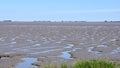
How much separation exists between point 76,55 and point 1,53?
4.74 meters

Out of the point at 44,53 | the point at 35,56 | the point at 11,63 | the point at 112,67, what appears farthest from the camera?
the point at 44,53

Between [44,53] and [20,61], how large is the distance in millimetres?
3900

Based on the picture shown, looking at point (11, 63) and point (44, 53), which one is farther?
point (44, 53)

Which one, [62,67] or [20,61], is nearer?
[62,67]

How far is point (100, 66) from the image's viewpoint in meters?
9.82

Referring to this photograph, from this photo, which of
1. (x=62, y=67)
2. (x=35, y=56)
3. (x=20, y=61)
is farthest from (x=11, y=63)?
(x=62, y=67)

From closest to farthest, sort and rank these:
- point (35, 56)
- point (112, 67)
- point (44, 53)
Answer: point (112, 67) < point (35, 56) < point (44, 53)

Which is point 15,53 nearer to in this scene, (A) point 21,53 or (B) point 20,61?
(A) point 21,53

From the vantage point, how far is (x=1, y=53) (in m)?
20.2

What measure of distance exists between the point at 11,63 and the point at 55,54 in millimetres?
4592

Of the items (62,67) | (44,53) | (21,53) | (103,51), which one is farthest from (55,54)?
(62,67)

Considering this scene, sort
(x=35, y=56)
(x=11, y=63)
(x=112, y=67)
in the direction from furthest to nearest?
(x=35, y=56), (x=11, y=63), (x=112, y=67)

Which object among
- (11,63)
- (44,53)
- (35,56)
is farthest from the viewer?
(44,53)

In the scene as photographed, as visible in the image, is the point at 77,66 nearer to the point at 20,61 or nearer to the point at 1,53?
the point at 20,61
